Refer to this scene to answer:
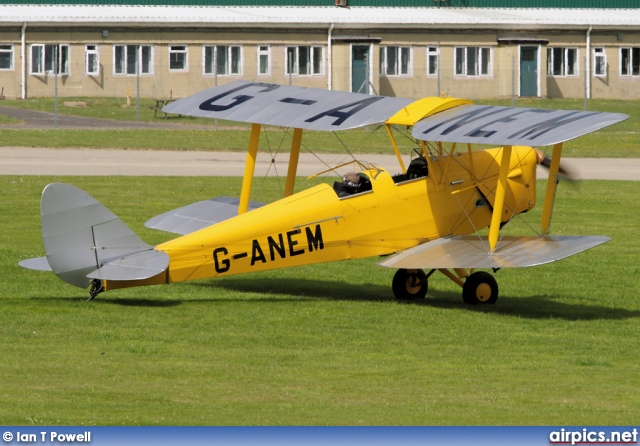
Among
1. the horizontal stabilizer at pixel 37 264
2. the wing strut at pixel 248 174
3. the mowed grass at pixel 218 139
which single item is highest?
the wing strut at pixel 248 174

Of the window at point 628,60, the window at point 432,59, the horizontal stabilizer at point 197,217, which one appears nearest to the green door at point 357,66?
the window at point 432,59

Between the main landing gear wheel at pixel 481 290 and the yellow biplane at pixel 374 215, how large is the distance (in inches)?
0.5

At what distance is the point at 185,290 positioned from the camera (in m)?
15.6

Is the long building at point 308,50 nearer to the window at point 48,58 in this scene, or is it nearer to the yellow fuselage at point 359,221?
the window at point 48,58

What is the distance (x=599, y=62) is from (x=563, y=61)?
1895mm

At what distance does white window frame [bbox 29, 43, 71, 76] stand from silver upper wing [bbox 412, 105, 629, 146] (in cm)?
4401

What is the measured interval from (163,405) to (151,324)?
11.2ft

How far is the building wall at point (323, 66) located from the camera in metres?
56.6

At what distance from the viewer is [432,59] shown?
60.4 metres

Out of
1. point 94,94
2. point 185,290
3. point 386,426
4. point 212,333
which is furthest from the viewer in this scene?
point 94,94

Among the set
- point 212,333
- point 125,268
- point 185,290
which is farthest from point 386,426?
point 185,290

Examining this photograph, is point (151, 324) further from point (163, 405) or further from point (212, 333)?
point (163, 405)

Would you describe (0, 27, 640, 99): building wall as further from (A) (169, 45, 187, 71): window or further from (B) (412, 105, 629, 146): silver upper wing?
(B) (412, 105, 629, 146): silver upper wing

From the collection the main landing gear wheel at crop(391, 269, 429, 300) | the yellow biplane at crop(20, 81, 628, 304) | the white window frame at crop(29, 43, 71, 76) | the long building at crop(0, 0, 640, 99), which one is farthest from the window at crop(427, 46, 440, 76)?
the main landing gear wheel at crop(391, 269, 429, 300)
